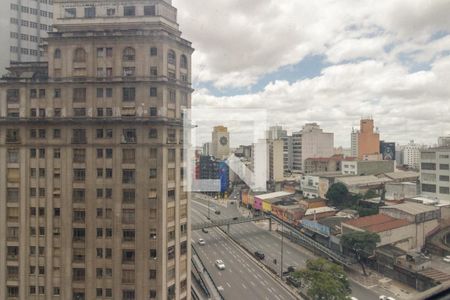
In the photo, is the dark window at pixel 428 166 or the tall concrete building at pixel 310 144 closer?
the dark window at pixel 428 166

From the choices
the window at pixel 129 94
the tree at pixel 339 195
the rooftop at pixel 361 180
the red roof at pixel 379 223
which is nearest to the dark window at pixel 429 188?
the red roof at pixel 379 223

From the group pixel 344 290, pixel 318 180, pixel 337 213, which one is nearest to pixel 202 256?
pixel 344 290

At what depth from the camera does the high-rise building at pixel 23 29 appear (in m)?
7.16

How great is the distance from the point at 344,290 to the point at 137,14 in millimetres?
6616

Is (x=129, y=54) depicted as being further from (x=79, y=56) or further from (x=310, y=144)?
(x=310, y=144)

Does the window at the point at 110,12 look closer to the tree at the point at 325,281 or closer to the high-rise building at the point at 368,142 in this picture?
the tree at the point at 325,281

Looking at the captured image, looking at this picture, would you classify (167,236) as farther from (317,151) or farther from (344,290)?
(317,151)

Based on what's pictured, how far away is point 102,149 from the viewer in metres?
5.23

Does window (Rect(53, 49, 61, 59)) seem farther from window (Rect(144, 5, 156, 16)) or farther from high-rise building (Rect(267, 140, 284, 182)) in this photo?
high-rise building (Rect(267, 140, 284, 182))

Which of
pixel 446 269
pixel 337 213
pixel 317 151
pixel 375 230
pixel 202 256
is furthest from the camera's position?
pixel 317 151

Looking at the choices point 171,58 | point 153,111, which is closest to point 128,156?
point 153,111

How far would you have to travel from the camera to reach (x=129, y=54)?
521 centimetres

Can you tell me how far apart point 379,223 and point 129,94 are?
8423mm

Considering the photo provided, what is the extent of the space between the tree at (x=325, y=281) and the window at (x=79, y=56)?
608 cm
